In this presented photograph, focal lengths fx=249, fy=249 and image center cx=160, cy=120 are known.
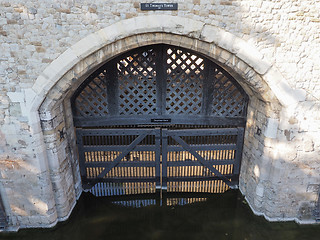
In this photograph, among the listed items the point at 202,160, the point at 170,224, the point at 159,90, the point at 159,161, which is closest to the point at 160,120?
the point at 159,90

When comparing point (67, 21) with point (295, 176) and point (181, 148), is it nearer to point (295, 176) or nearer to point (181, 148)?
point (181, 148)

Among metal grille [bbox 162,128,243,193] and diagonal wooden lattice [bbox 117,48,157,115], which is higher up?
diagonal wooden lattice [bbox 117,48,157,115]

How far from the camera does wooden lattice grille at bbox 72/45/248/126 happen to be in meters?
4.85

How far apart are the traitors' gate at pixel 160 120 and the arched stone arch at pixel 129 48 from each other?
74 centimetres

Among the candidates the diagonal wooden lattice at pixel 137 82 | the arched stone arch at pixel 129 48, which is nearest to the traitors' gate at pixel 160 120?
the diagonal wooden lattice at pixel 137 82

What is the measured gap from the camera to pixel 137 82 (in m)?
5.01

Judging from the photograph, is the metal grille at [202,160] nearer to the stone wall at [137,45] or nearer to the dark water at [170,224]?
the dark water at [170,224]

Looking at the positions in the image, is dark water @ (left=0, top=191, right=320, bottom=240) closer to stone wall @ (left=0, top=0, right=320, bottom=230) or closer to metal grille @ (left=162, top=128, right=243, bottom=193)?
stone wall @ (left=0, top=0, right=320, bottom=230)

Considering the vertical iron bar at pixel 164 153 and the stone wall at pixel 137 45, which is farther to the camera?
the vertical iron bar at pixel 164 153

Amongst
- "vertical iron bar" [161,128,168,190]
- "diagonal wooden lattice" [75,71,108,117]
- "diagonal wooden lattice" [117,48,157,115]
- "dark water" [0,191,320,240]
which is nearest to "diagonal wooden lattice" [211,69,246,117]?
"vertical iron bar" [161,128,168,190]

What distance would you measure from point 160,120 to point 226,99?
1457 millimetres

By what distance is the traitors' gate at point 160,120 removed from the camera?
494 centimetres

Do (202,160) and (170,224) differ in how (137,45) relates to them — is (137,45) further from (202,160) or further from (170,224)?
(170,224)

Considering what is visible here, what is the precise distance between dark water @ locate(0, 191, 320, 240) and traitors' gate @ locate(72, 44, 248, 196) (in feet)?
1.82
